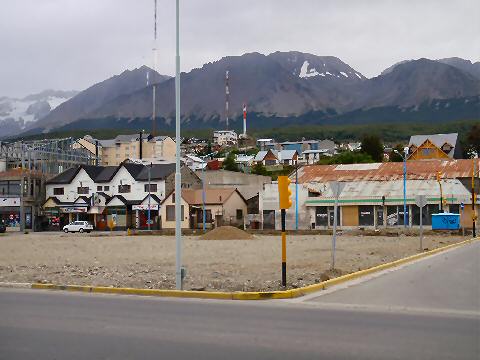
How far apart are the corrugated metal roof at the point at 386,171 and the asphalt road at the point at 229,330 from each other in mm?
57676

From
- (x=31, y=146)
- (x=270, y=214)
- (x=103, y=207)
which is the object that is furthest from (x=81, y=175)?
(x=270, y=214)

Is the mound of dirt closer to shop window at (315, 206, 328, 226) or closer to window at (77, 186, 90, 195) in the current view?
shop window at (315, 206, 328, 226)

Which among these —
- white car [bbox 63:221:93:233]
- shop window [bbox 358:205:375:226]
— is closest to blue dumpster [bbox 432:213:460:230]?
shop window [bbox 358:205:375:226]

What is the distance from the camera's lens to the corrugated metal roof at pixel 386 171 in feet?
228

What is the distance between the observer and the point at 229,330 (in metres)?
10.4

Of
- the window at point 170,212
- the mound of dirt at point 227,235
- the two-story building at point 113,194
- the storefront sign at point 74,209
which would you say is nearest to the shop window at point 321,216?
the window at point 170,212

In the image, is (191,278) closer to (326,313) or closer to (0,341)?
(326,313)

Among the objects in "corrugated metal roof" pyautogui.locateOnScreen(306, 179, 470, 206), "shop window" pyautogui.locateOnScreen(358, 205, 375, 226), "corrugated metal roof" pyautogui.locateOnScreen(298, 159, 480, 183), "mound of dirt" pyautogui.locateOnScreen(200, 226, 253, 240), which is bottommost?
"mound of dirt" pyautogui.locateOnScreen(200, 226, 253, 240)

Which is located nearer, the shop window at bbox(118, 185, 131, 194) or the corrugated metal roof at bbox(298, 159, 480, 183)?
the corrugated metal roof at bbox(298, 159, 480, 183)

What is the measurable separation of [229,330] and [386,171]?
219ft

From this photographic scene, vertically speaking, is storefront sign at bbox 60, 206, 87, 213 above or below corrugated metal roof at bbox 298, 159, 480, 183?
below

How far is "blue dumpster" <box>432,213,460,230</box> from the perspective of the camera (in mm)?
54209

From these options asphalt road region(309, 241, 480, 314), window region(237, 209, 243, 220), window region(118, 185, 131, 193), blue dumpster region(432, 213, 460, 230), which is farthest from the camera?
window region(118, 185, 131, 193)

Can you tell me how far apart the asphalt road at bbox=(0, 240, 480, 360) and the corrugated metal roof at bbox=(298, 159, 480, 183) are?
5768 cm
